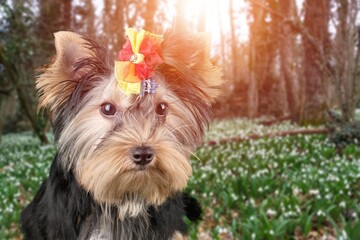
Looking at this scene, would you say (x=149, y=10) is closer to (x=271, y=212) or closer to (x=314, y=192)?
(x=314, y=192)

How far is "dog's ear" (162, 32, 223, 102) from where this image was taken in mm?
2926

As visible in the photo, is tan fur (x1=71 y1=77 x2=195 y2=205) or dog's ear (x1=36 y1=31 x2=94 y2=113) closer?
tan fur (x1=71 y1=77 x2=195 y2=205)

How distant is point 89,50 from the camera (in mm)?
2918

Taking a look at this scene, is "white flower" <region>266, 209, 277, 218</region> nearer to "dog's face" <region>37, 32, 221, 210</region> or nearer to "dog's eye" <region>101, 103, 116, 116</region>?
"dog's face" <region>37, 32, 221, 210</region>

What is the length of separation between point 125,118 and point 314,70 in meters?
14.5

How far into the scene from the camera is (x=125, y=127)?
2.69m

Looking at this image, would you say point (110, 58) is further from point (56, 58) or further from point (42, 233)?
point (42, 233)

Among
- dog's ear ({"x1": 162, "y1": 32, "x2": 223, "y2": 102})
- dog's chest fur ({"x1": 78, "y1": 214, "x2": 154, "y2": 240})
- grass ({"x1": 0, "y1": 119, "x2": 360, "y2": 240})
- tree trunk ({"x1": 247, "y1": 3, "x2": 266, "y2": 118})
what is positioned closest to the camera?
dog's ear ({"x1": 162, "y1": 32, "x2": 223, "y2": 102})

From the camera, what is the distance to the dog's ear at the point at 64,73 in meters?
2.86

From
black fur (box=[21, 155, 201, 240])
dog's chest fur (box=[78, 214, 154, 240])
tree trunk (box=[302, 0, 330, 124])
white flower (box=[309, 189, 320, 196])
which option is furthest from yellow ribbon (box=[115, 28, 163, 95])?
tree trunk (box=[302, 0, 330, 124])

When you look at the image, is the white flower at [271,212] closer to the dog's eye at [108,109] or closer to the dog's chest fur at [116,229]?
the dog's chest fur at [116,229]

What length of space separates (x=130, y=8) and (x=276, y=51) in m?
12.1

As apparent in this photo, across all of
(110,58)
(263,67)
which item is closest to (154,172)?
(110,58)

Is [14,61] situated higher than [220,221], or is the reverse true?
[14,61]
